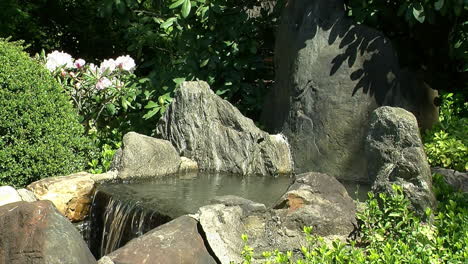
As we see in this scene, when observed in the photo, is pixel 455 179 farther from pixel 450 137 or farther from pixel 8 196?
pixel 8 196

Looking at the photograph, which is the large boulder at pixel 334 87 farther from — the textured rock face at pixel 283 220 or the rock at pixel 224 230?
the rock at pixel 224 230

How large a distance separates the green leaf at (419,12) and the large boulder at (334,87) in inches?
20.1

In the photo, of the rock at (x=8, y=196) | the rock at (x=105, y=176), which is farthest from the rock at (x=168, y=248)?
the rock at (x=105, y=176)

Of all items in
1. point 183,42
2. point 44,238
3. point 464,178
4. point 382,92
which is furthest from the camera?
point 183,42

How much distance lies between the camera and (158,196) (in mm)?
7234

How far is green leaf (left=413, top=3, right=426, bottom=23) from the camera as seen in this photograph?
8266 millimetres

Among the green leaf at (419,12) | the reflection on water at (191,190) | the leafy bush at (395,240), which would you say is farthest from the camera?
the green leaf at (419,12)

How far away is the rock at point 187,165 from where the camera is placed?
28.5ft

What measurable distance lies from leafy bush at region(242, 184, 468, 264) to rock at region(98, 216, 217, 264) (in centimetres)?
42

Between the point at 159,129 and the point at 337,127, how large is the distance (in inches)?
87.3

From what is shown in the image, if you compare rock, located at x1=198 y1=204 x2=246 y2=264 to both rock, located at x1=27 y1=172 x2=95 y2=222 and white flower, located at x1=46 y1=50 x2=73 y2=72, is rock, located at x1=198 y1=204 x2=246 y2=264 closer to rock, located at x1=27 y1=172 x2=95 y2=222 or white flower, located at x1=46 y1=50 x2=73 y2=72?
rock, located at x1=27 y1=172 x2=95 y2=222

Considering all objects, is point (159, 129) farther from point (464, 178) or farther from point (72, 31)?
point (72, 31)

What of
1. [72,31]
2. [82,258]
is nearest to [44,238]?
[82,258]

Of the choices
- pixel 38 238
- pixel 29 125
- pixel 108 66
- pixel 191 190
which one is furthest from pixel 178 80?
pixel 38 238
